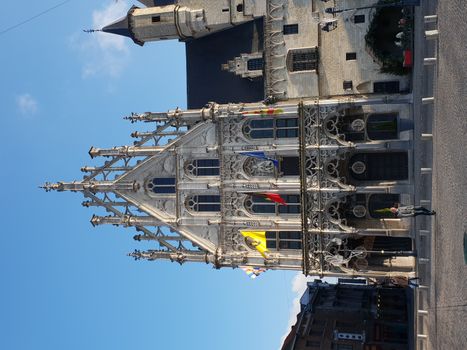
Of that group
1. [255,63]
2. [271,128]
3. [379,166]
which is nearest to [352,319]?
[379,166]

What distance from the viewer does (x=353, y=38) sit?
33.2 m

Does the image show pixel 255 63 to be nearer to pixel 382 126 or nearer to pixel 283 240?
pixel 382 126

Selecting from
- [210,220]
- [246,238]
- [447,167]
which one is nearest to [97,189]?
[210,220]

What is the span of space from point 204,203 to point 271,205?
172 inches

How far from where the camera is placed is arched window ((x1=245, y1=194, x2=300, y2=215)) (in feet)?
111

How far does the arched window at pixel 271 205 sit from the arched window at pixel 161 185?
5323mm

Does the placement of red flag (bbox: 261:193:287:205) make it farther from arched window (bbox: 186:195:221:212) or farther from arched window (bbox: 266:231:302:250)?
arched window (bbox: 186:195:221:212)

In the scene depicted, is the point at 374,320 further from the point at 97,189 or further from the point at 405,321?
the point at 97,189

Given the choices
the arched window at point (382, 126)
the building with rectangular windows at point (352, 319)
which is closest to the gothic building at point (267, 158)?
the arched window at point (382, 126)

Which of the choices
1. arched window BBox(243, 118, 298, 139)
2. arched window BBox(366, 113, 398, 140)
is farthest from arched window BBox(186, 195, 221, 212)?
arched window BBox(366, 113, 398, 140)

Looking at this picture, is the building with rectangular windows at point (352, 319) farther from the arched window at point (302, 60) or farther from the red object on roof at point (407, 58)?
the red object on roof at point (407, 58)

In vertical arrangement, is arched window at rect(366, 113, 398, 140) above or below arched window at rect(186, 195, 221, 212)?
above

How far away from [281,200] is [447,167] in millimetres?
13208

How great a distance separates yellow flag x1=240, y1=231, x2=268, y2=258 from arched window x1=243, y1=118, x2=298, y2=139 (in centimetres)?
581
